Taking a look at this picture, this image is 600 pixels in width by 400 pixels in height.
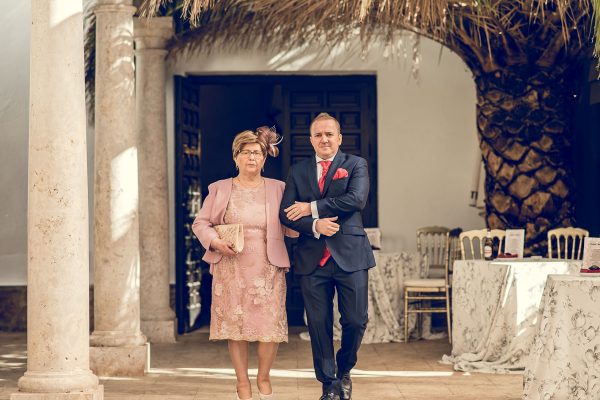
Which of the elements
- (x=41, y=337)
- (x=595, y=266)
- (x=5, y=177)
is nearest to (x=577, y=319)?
(x=595, y=266)

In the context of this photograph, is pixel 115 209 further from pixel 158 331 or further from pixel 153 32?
pixel 153 32

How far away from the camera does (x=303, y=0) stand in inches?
369

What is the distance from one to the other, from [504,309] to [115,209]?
2.86 meters

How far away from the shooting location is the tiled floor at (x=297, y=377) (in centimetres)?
724

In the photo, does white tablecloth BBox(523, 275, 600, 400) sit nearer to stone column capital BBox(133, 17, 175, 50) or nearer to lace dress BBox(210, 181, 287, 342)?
lace dress BBox(210, 181, 287, 342)

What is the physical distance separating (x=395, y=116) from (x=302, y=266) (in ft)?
18.5

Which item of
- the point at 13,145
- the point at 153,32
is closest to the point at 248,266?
the point at 153,32

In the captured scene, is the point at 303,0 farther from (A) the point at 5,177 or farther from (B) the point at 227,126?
(B) the point at 227,126

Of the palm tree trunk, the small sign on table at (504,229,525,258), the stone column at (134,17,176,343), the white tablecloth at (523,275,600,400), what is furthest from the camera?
the stone column at (134,17,176,343)

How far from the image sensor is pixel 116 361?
816cm

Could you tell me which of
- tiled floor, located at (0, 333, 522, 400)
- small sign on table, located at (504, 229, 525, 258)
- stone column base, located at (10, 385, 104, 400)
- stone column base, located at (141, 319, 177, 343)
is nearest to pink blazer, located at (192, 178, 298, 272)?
stone column base, located at (10, 385, 104, 400)

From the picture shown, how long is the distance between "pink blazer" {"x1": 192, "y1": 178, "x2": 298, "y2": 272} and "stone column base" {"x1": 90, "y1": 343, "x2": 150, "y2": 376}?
2.10 m

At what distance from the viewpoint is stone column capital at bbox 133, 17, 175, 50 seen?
1046 centimetres

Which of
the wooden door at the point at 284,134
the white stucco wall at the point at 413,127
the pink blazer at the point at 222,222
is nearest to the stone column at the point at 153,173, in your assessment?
the wooden door at the point at 284,134
